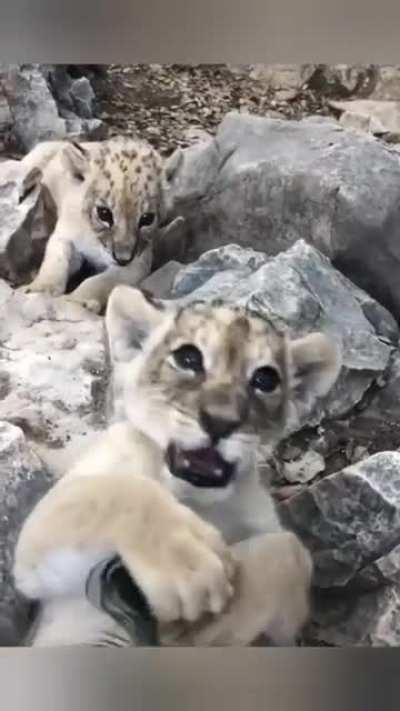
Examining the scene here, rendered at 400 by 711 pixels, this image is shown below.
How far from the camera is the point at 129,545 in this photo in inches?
61.1

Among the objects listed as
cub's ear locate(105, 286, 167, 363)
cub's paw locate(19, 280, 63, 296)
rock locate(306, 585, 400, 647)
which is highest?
cub's paw locate(19, 280, 63, 296)

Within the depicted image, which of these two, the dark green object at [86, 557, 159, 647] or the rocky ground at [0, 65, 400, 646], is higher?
the rocky ground at [0, 65, 400, 646]

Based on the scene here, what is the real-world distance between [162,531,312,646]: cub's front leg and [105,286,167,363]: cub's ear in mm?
279

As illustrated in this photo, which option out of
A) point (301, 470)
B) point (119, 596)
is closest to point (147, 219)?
point (301, 470)

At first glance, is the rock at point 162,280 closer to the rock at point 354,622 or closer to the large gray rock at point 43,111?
the large gray rock at point 43,111

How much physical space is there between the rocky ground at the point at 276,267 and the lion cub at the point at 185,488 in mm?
26

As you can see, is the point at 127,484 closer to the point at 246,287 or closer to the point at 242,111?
the point at 246,287

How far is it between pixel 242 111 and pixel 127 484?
20.3 inches

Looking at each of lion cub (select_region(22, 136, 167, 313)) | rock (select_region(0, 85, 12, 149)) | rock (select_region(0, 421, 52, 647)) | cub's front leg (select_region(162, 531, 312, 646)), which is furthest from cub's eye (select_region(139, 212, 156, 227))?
cub's front leg (select_region(162, 531, 312, 646))

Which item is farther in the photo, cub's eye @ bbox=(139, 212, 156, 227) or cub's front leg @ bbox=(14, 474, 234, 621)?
cub's eye @ bbox=(139, 212, 156, 227)

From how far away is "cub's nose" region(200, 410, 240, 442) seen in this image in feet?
5.16

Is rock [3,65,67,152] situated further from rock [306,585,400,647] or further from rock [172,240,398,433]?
rock [306,585,400,647]

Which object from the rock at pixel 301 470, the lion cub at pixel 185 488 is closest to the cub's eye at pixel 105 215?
the lion cub at pixel 185 488

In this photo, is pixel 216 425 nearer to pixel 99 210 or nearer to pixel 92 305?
pixel 92 305
